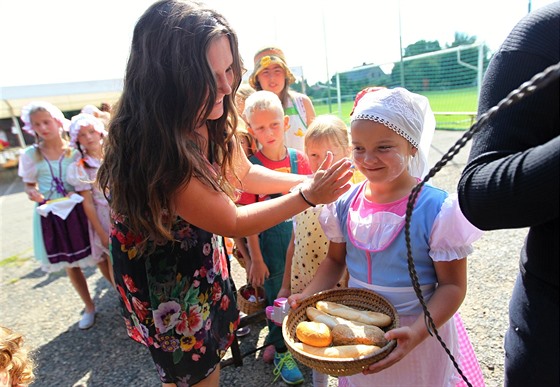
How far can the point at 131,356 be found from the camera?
9.77 ft

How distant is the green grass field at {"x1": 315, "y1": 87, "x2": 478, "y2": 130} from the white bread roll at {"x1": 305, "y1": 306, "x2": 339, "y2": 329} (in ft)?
35.7

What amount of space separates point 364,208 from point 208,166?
0.66 meters

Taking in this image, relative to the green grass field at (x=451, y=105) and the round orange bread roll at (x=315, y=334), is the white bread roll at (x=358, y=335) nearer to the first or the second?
the round orange bread roll at (x=315, y=334)

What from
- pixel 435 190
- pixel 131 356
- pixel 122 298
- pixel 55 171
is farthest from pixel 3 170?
pixel 435 190

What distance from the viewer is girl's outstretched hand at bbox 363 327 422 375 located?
1.10 m

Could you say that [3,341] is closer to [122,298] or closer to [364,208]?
[122,298]

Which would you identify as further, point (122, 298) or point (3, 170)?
point (3, 170)

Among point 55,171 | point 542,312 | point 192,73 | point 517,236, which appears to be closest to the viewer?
point 542,312

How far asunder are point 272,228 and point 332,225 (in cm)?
99

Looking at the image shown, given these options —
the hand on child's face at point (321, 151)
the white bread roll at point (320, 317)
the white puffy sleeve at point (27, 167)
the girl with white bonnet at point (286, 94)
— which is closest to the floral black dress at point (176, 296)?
the white bread roll at point (320, 317)

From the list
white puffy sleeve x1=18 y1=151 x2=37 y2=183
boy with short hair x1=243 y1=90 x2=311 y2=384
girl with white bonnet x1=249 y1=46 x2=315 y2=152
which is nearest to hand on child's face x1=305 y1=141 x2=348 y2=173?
boy with short hair x1=243 y1=90 x2=311 y2=384

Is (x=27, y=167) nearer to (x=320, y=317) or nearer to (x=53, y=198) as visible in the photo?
(x=53, y=198)

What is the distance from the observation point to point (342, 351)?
1134 millimetres

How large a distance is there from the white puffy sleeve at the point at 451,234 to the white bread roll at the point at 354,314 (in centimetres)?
28
